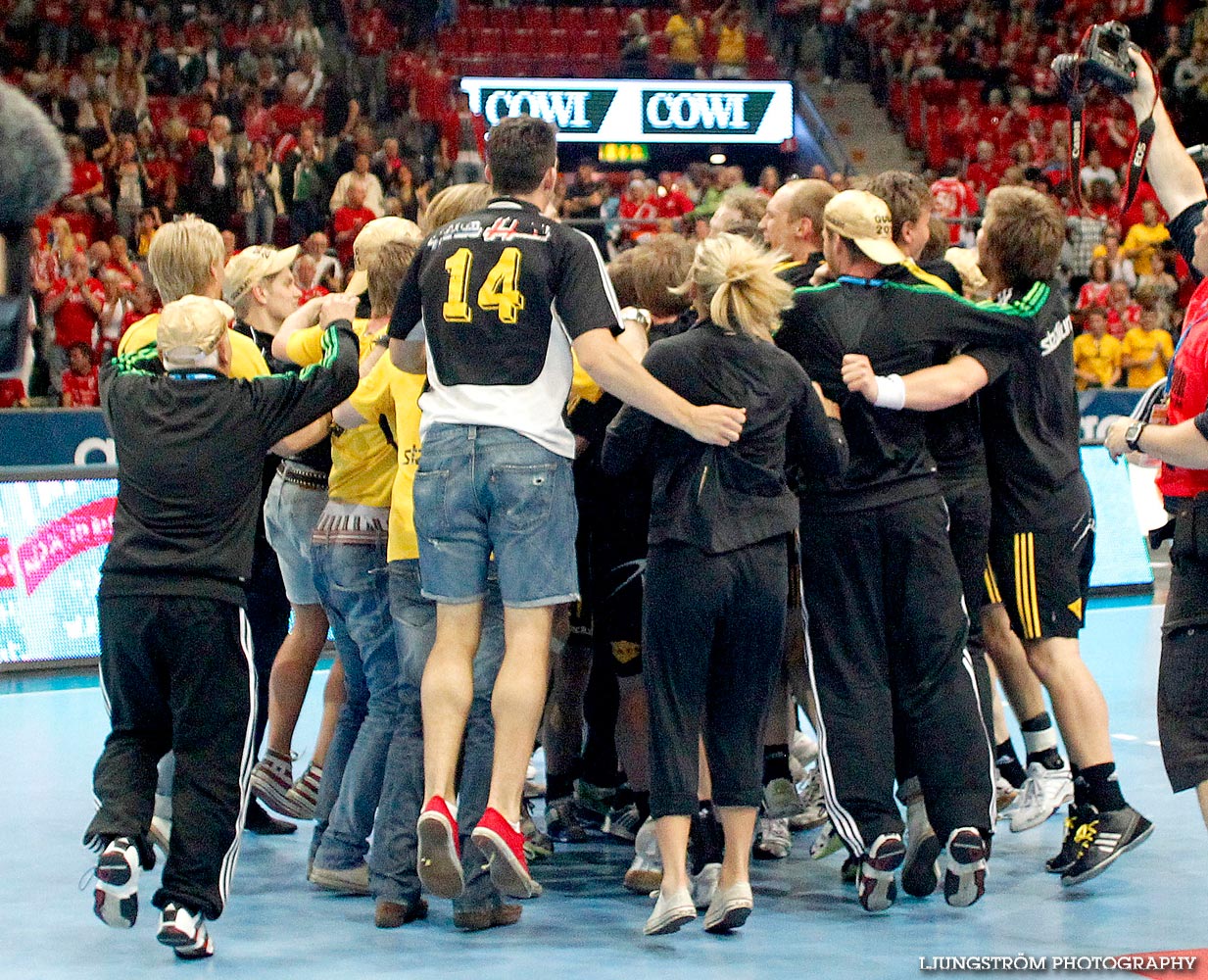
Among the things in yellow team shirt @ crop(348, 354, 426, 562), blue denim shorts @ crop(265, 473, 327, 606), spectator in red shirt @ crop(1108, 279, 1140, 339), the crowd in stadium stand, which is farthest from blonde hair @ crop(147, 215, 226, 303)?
spectator in red shirt @ crop(1108, 279, 1140, 339)

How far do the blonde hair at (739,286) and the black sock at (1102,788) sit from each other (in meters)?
1.94

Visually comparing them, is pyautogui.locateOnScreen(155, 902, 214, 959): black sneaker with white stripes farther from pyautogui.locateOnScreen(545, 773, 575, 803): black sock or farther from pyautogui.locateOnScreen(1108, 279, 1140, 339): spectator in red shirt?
pyautogui.locateOnScreen(1108, 279, 1140, 339): spectator in red shirt

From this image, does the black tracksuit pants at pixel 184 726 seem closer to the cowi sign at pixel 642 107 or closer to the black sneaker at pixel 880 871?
the black sneaker at pixel 880 871

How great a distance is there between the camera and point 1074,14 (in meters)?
24.4

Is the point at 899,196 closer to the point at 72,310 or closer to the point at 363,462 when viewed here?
the point at 363,462

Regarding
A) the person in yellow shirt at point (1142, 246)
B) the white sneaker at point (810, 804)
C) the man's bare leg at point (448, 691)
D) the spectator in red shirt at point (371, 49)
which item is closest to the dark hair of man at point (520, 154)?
the man's bare leg at point (448, 691)

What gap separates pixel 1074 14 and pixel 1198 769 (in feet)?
72.0

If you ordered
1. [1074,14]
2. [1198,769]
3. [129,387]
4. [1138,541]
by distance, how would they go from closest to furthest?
1. [1198,769]
2. [129,387]
3. [1138,541]
4. [1074,14]

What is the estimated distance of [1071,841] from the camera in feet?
18.4

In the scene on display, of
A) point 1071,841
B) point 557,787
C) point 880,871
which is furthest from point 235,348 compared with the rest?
point 1071,841

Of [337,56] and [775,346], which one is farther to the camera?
[337,56]

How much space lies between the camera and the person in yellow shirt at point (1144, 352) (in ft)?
54.6

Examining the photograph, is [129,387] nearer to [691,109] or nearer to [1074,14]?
[691,109]

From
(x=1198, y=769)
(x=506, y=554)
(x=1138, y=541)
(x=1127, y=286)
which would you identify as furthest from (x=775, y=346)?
(x=1127, y=286)
